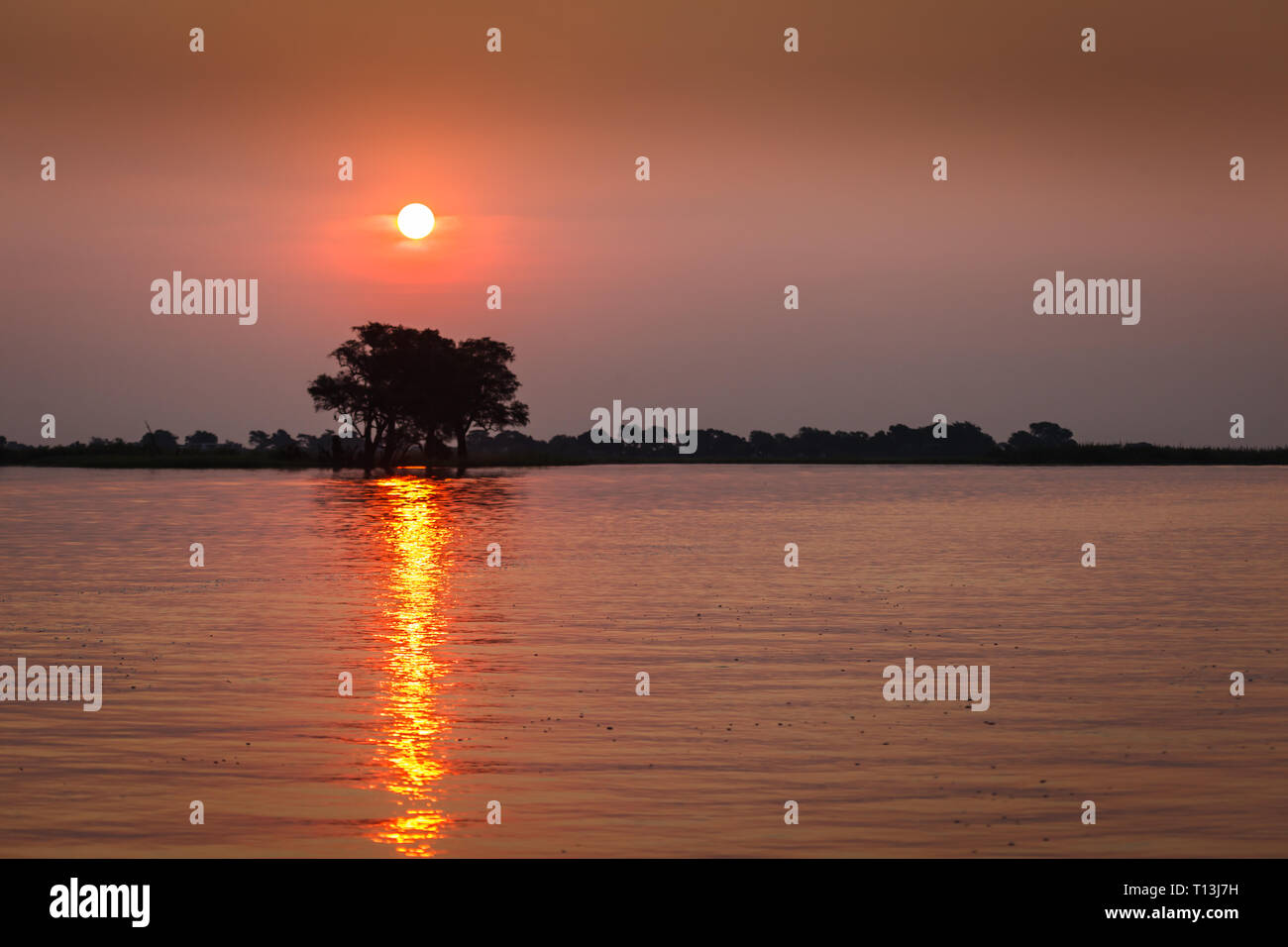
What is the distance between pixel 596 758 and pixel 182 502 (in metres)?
68.1

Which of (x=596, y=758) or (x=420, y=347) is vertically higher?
(x=420, y=347)

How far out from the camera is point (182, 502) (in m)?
77.2

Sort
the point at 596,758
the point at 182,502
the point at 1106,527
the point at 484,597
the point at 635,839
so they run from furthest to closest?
1. the point at 182,502
2. the point at 1106,527
3. the point at 484,597
4. the point at 596,758
5. the point at 635,839

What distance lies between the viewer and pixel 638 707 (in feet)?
58.0

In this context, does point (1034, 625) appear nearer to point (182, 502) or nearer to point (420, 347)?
point (182, 502)

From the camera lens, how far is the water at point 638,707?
12375 millimetres

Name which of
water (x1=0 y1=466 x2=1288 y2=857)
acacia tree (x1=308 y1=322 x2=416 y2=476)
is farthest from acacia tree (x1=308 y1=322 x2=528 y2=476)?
water (x1=0 y1=466 x2=1288 y2=857)

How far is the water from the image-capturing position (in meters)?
12.4

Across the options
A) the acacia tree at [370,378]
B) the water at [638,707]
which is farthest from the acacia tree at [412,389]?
the water at [638,707]
